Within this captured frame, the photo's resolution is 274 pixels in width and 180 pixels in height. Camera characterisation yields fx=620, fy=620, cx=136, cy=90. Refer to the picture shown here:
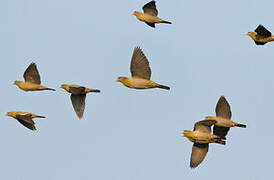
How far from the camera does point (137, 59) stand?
24.0 m

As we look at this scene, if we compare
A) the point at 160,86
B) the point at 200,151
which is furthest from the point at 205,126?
the point at 160,86

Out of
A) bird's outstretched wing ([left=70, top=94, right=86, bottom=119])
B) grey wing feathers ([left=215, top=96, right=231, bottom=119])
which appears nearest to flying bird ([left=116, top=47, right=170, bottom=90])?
bird's outstretched wing ([left=70, top=94, right=86, bottom=119])

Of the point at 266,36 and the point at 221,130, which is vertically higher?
the point at 266,36

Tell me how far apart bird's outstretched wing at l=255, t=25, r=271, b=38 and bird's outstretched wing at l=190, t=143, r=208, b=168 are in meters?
5.75

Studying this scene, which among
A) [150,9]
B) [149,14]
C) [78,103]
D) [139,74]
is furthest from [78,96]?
[150,9]

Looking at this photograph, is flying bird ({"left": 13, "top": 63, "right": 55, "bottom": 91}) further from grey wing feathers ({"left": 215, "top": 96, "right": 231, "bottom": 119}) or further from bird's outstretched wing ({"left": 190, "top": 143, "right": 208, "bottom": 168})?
grey wing feathers ({"left": 215, "top": 96, "right": 231, "bottom": 119})

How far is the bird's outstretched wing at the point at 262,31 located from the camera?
83.5 ft

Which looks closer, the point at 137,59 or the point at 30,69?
the point at 137,59

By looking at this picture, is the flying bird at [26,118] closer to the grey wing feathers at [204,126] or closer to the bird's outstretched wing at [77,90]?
the bird's outstretched wing at [77,90]

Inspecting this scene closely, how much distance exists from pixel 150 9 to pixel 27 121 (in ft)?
25.0

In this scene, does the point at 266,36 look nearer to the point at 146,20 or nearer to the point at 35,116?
the point at 146,20

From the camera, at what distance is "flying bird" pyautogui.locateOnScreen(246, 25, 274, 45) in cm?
2555

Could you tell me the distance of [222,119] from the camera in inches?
960

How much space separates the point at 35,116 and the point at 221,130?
7.86 m
